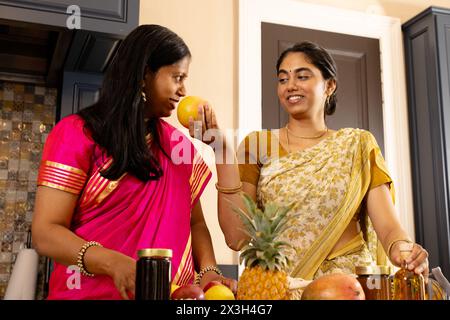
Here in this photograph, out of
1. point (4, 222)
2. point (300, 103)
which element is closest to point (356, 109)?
point (300, 103)

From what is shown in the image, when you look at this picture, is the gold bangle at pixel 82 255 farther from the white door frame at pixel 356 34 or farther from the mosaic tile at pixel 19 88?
the white door frame at pixel 356 34

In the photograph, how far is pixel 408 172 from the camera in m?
2.93

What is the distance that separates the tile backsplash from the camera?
7.25ft

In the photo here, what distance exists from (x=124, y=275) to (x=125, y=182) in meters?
0.40

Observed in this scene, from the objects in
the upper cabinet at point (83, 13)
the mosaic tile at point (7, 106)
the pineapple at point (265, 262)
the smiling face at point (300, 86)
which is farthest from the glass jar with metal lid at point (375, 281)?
the mosaic tile at point (7, 106)

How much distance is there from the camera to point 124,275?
994 millimetres

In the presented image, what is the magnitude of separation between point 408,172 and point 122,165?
6.51ft

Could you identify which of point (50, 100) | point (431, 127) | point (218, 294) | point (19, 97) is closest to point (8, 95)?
point (19, 97)

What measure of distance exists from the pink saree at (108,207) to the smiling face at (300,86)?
1.61ft

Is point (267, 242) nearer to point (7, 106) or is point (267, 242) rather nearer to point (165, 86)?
point (165, 86)

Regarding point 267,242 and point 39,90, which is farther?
point 39,90

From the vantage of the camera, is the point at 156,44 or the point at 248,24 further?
the point at 248,24

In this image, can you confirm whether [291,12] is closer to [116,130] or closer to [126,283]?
[116,130]

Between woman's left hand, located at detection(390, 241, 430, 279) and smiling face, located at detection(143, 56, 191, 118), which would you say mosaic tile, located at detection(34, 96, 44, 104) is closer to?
smiling face, located at detection(143, 56, 191, 118)
